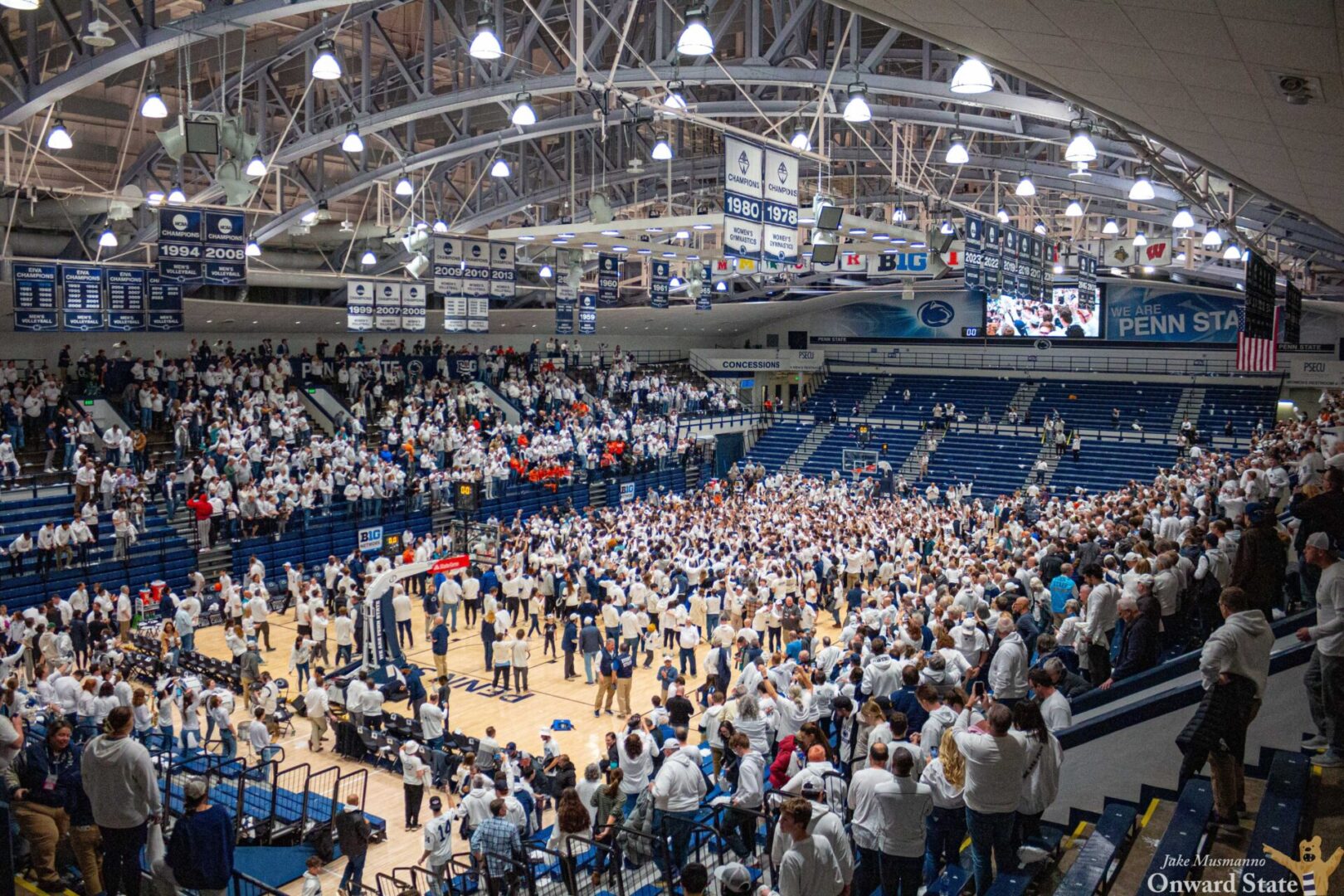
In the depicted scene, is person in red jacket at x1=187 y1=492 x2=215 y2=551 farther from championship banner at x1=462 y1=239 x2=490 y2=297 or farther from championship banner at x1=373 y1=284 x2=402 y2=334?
championship banner at x1=462 y1=239 x2=490 y2=297

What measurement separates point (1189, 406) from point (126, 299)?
3853 centimetres

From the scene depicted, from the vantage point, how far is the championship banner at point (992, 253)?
19.8 meters

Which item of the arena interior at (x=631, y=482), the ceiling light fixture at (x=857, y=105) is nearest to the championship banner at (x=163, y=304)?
the arena interior at (x=631, y=482)

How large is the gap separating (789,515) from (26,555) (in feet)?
56.6

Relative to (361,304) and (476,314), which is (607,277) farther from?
(361,304)

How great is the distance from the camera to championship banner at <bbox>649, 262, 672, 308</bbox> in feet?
97.1

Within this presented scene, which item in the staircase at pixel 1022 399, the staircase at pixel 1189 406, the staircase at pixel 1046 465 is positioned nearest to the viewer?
the staircase at pixel 1046 465

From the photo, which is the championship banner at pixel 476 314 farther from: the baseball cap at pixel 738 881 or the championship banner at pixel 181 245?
the baseball cap at pixel 738 881

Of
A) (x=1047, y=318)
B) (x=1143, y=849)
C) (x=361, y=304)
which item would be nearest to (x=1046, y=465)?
(x=1047, y=318)

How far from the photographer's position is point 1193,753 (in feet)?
21.6

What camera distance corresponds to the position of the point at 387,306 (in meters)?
25.6

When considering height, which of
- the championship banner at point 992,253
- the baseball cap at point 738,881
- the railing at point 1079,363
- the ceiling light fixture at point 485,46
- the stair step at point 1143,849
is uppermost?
the ceiling light fixture at point 485,46

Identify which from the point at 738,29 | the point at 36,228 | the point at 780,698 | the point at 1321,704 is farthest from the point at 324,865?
the point at 36,228

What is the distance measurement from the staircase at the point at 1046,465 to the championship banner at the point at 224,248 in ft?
92.0
